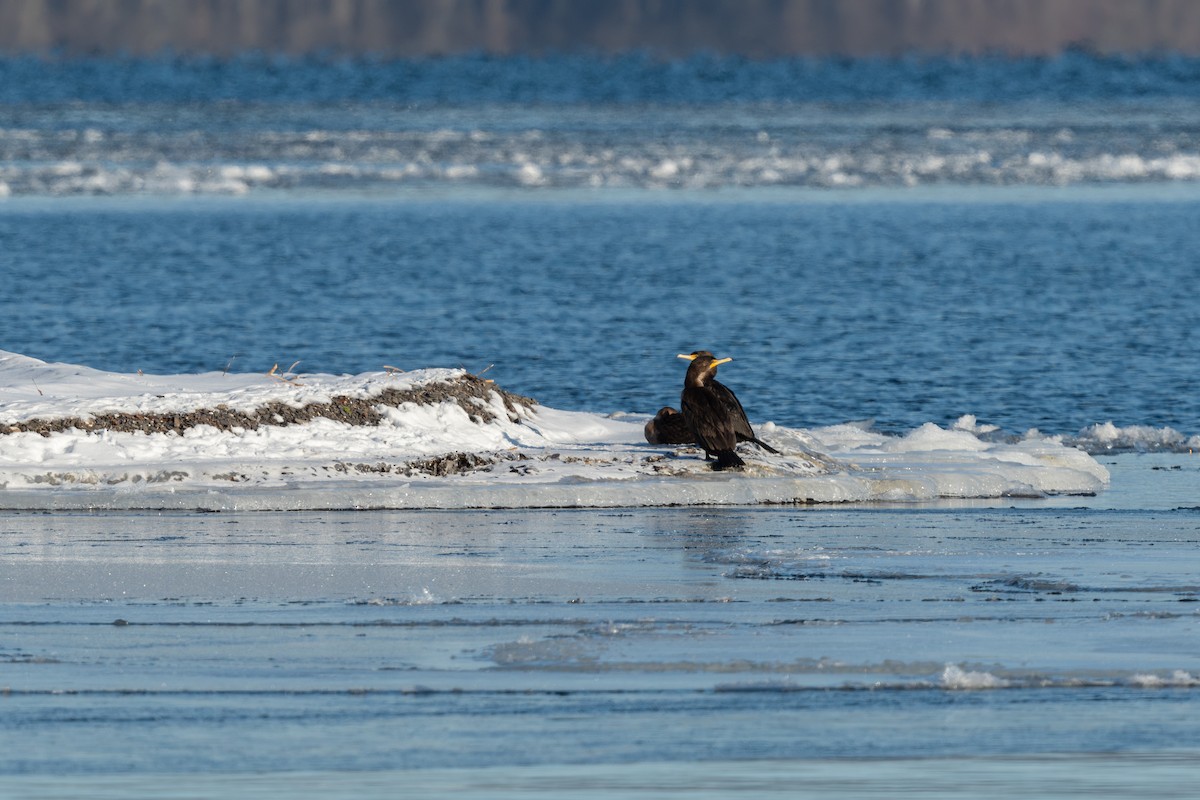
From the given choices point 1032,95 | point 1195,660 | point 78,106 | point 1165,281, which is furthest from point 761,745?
point 1032,95

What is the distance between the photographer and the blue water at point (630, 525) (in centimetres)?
662

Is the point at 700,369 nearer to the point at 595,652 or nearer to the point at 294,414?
the point at 294,414

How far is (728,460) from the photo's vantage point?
12.4 metres

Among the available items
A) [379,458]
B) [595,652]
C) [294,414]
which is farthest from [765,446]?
[595,652]

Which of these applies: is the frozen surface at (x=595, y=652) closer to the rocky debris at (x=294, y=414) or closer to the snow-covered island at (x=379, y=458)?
the snow-covered island at (x=379, y=458)

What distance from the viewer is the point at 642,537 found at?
10.8 meters

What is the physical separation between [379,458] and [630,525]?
6.34 ft

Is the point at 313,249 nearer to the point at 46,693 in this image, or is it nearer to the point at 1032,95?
the point at 46,693

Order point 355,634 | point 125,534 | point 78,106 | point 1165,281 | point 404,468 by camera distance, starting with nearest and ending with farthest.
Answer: point 355,634 < point 125,534 < point 404,468 < point 1165,281 < point 78,106

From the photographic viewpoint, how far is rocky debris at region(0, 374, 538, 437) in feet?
41.0

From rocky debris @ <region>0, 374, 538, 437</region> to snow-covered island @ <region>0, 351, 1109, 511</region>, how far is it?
0.01m

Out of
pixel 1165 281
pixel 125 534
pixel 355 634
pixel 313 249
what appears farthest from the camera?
pixel 313 249

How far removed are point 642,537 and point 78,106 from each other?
73191mm

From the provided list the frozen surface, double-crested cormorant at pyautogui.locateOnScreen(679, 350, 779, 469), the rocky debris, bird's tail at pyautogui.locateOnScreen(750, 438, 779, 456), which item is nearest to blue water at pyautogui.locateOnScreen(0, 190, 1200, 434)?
bird's tail at pyautogui.locateOnScreen(750, 438, 779, 456)
